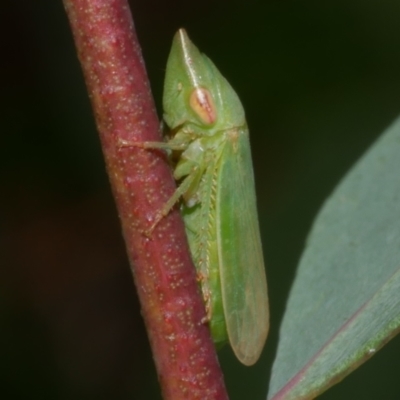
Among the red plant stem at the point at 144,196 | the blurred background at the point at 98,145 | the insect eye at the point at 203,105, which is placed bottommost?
the blurred background at the point at 98,145

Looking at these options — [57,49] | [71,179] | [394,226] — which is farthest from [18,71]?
[394,226]

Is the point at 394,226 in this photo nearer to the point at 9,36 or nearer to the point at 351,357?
the point at 351,357

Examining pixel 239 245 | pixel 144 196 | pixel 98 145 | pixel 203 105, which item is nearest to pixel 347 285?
pixel 239 245

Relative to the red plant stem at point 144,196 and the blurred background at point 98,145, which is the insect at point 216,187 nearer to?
the blurred background at point 98,145

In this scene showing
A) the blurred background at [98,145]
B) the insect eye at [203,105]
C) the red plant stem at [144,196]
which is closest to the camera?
the red plant stem at [144,196]

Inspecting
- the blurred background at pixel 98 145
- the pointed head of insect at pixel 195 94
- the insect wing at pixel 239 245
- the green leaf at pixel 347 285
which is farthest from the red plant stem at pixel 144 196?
the blurred background at pixel 98 145

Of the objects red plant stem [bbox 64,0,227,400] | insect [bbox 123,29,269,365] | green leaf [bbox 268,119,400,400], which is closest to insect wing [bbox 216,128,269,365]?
insect [bbox 123,29,269,365]
